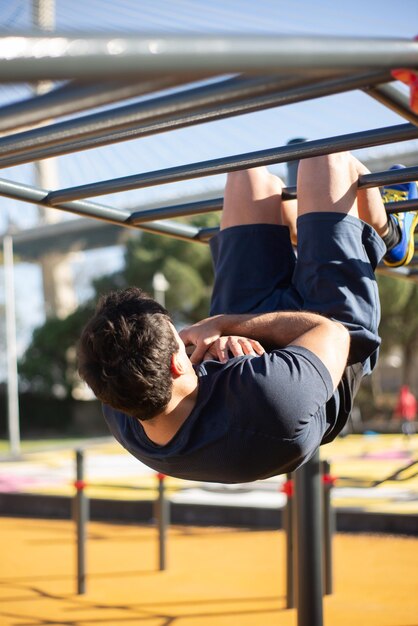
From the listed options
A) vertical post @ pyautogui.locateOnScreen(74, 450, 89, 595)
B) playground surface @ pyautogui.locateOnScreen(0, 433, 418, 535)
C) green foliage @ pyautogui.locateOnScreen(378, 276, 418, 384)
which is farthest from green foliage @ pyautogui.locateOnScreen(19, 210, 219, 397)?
vertical post @ pyautogui.locateOnScreen(74, 450, 89, 595)

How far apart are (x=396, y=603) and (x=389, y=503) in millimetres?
3090

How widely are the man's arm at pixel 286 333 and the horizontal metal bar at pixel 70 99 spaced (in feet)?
3.72

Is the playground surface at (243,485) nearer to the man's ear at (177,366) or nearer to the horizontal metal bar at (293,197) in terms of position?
the horizontal metal bar at (293,197)

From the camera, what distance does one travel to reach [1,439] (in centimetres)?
2650

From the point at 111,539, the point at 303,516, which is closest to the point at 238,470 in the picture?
the point at 303,516

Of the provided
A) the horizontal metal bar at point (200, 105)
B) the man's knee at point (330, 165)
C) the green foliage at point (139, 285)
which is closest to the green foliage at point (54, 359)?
the green foliage at point (139, 285)

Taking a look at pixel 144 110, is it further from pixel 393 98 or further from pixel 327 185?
pixel 327 185

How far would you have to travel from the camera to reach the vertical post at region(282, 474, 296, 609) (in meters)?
5.24

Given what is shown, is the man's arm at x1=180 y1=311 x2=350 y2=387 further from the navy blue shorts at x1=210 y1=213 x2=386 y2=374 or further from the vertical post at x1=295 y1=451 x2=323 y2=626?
the vertical post at x1=295 y1=451 x2=323 y2=626

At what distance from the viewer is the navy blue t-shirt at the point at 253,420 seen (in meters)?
2.10

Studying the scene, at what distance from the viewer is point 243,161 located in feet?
8.09

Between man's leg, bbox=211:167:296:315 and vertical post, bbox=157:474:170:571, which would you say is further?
vertical post, bbox=157:474:170:571

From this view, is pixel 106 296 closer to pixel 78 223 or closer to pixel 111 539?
pixel 111 539

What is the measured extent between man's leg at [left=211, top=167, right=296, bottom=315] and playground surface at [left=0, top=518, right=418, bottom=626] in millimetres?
3144
